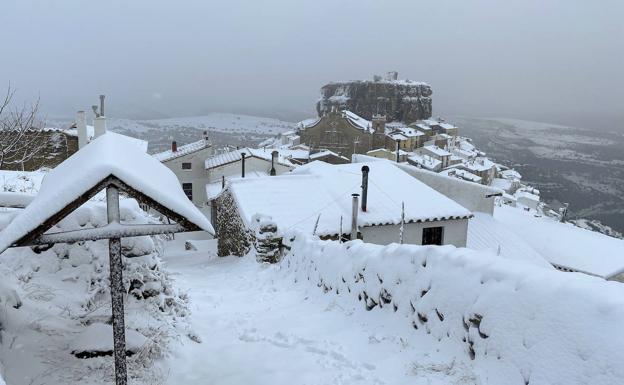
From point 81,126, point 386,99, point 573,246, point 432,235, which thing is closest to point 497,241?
point 432,235

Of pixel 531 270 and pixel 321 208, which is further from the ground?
pixel 531 270

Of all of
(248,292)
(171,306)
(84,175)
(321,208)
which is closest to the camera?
(84,175)

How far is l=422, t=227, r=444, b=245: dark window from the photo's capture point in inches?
707

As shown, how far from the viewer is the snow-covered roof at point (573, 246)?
2447cm

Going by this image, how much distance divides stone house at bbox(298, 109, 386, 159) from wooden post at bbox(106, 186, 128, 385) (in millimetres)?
72395

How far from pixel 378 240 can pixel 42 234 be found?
1413 centimetres

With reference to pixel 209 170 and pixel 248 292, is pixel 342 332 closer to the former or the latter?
pixel 248 292

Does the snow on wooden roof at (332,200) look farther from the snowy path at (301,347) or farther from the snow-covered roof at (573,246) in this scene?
the snow-covered roof at (573,246)

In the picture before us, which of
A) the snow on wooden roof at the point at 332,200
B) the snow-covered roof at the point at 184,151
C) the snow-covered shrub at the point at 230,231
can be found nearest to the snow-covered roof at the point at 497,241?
the snow on wooden roof at the point at 332,200

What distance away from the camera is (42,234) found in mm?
3883

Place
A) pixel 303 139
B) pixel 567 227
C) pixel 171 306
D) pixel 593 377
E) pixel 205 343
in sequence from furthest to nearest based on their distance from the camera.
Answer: pixel 303 139 < pixel 567 227 < pixel 171 306 < pixel 205 343 < pixel 593 377

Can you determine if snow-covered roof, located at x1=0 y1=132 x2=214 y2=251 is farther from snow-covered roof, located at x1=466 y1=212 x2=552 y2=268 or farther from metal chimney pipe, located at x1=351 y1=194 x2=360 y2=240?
snow-covered roof, located at x1=466 y1=212 x2=552 y2=268

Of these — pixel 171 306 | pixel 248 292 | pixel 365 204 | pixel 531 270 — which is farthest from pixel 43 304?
pixel 365 204

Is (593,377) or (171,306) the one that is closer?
(593,377)
